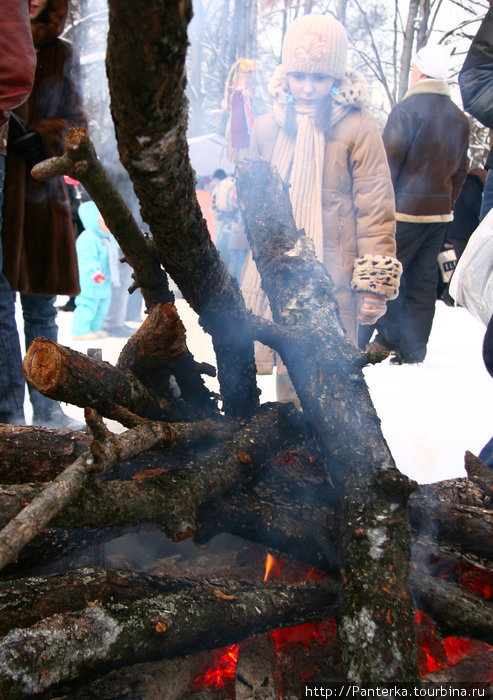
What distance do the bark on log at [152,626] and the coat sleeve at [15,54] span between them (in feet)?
6.13

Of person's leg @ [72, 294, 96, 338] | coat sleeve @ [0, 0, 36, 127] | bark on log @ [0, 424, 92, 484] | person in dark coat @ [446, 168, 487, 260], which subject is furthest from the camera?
person in dark coat @ [446, 168, 487, 260]

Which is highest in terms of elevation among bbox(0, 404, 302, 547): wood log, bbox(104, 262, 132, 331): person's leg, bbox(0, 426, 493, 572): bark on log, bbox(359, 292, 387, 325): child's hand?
bbox(359, 292, 387, 325): child's hand

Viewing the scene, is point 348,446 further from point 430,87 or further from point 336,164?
point 430,87

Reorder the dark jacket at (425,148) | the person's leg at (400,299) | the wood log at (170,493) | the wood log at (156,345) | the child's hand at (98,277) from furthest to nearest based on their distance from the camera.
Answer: the child's hand at (98,277)
the person's leg at (400,299)
the dark jacket at (425,148)
the wood log at (156,345)
the wood log at (170,493)

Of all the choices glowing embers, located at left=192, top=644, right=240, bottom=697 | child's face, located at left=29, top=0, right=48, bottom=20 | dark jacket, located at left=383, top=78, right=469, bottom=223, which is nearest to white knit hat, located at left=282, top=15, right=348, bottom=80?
child's face, located at left=29, top=0, right=48, bottom=20

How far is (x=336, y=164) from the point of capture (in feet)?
9.55

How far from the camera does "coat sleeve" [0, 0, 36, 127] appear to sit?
1.86m

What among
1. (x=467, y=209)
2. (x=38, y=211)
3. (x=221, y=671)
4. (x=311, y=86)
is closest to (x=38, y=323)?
(x=38, y=211)

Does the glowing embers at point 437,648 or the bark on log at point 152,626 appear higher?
the bark on log at point 152,626

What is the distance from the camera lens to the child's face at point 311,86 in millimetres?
2809

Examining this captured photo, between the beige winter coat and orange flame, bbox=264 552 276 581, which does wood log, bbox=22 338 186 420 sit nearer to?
orange flame, bbox=264 552 276 581

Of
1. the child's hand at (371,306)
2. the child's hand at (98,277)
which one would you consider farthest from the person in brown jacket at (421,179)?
the child's hand at (98,277)

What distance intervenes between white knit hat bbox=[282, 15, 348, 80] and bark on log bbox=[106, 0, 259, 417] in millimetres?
1716

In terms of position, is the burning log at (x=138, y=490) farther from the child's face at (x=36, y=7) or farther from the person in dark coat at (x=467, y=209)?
the person in dark coat at (x=467, y=209)
